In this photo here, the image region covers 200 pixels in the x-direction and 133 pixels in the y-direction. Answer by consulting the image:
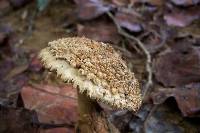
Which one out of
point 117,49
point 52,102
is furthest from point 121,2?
point 52,102

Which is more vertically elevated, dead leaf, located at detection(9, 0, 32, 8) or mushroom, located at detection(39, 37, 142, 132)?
mushroom, located at detection(39, 37, 142, 132)

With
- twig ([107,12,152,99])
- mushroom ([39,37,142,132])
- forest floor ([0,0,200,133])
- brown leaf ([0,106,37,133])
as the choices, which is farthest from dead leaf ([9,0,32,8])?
mushroom ([39,37,142,132])

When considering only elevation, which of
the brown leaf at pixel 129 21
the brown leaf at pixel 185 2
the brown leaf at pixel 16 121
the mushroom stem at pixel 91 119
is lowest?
the brown leaf at pixel 129 21

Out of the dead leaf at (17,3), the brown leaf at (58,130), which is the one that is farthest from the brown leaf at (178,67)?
the dead leaf at (17,3)

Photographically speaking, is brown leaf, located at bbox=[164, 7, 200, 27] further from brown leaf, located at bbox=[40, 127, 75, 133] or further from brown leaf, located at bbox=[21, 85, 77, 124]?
brown leaf, located at bbox=[40, 127, 75, 133]

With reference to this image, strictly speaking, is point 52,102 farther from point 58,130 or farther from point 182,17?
point 182,17

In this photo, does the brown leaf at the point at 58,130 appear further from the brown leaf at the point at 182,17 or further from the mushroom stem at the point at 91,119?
the brown leaf at the point at 182,17
